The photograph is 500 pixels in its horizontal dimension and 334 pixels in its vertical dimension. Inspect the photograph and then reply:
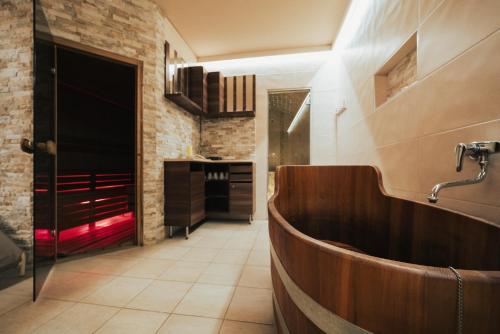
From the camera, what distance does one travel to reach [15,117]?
192 centimetres

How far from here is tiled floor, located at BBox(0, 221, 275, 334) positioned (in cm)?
121

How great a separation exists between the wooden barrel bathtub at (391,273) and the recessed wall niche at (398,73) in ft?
3.15

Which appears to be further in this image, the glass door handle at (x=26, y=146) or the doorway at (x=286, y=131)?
the doorway at (x=286, y=131)

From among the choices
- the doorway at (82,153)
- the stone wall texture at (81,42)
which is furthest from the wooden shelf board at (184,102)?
the doorway at (82,153)

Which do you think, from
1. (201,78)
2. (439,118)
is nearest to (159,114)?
(201,78)

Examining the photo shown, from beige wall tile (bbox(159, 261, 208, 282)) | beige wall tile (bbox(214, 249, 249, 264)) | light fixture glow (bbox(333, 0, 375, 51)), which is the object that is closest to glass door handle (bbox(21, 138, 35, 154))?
beige wall tile (bbox(159, 261, 208, 282))

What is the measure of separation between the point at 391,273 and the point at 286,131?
370cm

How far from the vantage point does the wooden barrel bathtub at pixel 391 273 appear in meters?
0.39

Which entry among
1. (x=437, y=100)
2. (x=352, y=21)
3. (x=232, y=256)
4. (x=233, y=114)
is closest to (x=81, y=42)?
(x=233, y=114)

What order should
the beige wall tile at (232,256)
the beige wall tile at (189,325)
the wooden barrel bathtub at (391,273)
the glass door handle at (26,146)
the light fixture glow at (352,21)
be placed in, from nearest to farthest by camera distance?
the wooden barrel bathtub at (391,273) < the beige wall tile at (189,325) < the glass door handle at (26,146) < the beige wall tile at (232,256) < the light fixture glow at (352,21)

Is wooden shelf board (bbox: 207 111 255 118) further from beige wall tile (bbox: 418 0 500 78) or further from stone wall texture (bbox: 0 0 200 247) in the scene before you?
beige wall tile (bbox: 418 0 500 78)

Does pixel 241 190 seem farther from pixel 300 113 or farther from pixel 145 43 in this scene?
pixel 145 43

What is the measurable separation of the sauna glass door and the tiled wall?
266cm

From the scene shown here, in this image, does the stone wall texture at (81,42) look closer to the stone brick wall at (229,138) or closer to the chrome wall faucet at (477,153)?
the stone brick wall at (229,138)
